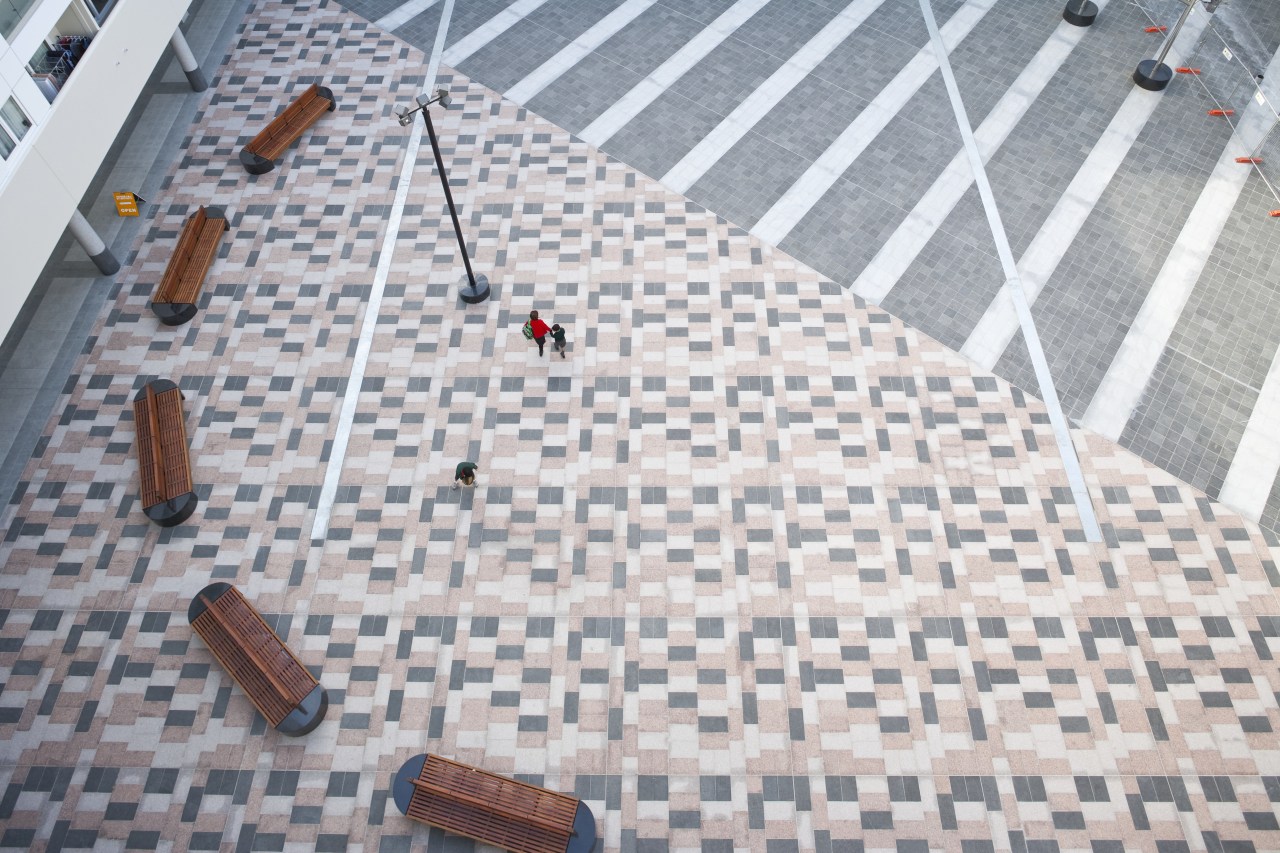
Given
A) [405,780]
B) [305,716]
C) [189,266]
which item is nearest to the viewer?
[405,780]

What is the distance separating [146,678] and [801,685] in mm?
8675

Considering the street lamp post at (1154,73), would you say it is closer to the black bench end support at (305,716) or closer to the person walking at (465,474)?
the person walking at (465,474)

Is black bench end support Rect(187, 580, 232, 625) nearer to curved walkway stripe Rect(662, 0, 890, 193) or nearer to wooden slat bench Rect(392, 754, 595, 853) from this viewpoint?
wooden slat bench Rect(392, 754, 595, 853)

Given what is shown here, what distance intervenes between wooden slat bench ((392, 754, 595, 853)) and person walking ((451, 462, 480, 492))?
12.9 ft

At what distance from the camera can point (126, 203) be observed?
1581 cm

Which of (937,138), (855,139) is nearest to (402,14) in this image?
(855,139)

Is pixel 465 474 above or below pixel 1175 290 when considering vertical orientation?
above

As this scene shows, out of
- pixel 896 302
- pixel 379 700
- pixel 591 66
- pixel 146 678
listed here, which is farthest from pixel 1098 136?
pixel 146 678

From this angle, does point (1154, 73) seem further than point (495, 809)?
Yes

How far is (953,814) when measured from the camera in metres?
10.7

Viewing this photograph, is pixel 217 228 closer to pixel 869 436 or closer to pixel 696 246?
pixel 696 246

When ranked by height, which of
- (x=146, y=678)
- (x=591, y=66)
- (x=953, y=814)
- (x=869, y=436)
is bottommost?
(x=953, y=814)

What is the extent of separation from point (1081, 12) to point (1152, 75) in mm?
2274

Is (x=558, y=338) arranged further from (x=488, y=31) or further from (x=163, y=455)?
(x=488, y=31)
